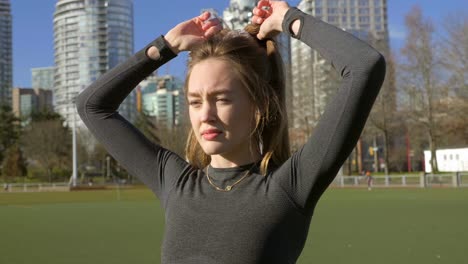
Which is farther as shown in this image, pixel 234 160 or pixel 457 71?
pixel 457 71

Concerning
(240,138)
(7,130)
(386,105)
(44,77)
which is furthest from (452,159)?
(44,77)

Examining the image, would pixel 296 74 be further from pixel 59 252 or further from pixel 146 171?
pixel 146 171

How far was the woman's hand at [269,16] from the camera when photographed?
1820 millimetres

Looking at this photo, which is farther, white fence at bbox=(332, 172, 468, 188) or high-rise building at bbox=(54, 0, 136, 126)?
high-rise building at bbox=(54, 0, 136, 126)

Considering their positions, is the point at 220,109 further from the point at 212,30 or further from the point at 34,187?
the point at 34,187

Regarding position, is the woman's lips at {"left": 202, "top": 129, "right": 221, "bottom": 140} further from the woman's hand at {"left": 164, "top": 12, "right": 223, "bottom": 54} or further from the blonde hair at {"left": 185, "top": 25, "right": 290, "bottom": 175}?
the woman's hand at {"left": 164, "top": 12, "right": 223, "bottom": 54}

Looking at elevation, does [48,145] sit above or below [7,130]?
below

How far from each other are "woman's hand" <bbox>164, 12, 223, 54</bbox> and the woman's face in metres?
0.20

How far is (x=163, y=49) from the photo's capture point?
2.02 metres

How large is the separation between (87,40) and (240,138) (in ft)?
410

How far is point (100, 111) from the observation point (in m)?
2.08

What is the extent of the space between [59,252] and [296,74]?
138 ft

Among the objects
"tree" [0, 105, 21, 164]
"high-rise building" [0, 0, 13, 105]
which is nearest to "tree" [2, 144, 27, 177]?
"tree" [0, 105, 21, 164]

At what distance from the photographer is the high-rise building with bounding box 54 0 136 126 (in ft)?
394
